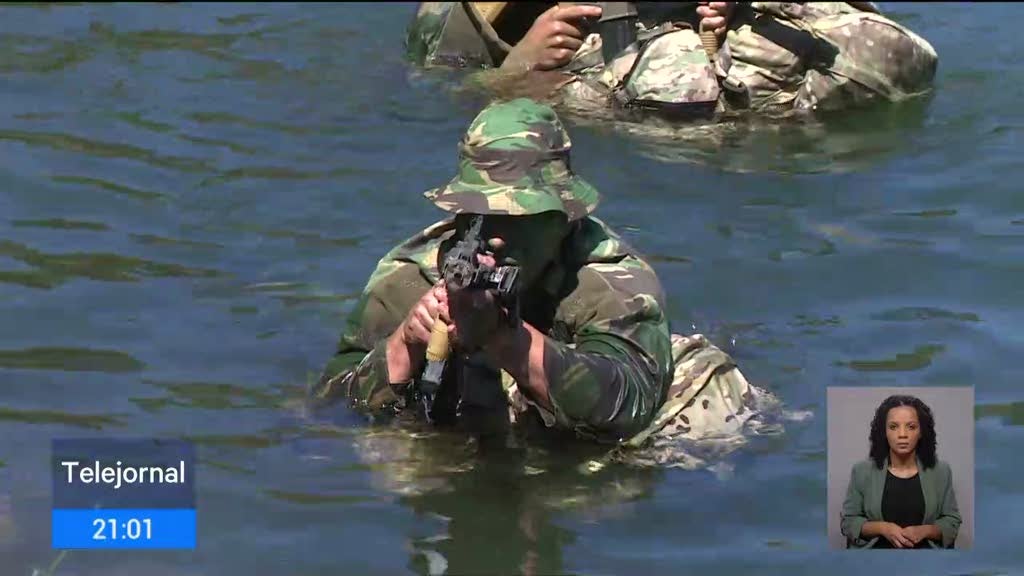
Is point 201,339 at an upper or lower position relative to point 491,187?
lower

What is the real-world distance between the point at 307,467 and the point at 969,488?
2109 mm

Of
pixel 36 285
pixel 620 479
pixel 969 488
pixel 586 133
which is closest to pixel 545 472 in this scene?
pixel 620 479

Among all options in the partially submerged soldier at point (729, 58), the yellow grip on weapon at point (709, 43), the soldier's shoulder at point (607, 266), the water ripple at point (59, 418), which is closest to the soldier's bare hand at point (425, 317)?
the soldier's shoulder at point (607, 266)

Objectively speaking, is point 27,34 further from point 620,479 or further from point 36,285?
point 620,479

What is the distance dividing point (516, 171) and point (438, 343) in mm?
584

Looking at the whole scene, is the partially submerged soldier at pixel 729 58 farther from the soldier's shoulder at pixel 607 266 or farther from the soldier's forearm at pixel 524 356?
the soldier's forearm at pixel 524 356

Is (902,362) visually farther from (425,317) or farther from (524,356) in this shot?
(425,317)

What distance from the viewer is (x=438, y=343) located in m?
6.40

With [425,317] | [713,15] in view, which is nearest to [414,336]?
[425,317]

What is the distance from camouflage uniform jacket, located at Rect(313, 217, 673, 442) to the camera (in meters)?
6.67

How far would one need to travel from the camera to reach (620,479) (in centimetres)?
692

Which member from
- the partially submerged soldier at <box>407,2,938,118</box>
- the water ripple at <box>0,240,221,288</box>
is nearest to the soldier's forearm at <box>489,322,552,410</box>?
the water ripple at <box>0,240,221,288</box>

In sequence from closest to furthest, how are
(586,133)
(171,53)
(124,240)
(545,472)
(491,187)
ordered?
1. (491,187)
2. (545,472)
3. (124,240)
4. (586,133)
5. (171,53)

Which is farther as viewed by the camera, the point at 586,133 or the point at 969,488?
the point at 586,133
